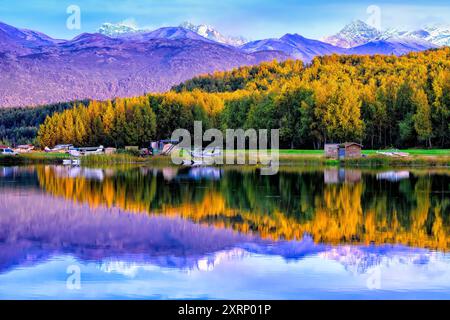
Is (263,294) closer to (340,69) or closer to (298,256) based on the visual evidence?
(298,256)

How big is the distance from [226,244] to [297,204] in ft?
29.6

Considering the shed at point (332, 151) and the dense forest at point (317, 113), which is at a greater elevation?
the dense forest at point (317, 113)

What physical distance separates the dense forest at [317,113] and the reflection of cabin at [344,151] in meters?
7.87

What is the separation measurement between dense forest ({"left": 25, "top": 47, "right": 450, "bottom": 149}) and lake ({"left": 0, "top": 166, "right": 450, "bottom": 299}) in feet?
128

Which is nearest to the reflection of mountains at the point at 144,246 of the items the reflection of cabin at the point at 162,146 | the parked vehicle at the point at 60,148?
the reflection of cabin at the point at 162,146

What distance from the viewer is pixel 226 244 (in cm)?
1817

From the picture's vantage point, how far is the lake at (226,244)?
44.9ft

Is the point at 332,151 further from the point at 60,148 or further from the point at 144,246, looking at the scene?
the point at 144,246

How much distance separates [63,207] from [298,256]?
1239cm

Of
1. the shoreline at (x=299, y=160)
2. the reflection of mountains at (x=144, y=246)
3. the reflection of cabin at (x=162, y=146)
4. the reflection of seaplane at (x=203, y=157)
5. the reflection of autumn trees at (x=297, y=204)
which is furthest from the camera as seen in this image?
the reflection of cabin at (x=162, y=146)

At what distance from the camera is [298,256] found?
646 inches

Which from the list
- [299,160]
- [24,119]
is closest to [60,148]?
[299,160]

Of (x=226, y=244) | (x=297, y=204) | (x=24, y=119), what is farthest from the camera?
(x=24, y=119)

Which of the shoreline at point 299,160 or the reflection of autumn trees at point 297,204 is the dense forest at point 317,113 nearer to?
the shoreline at point 299,160
